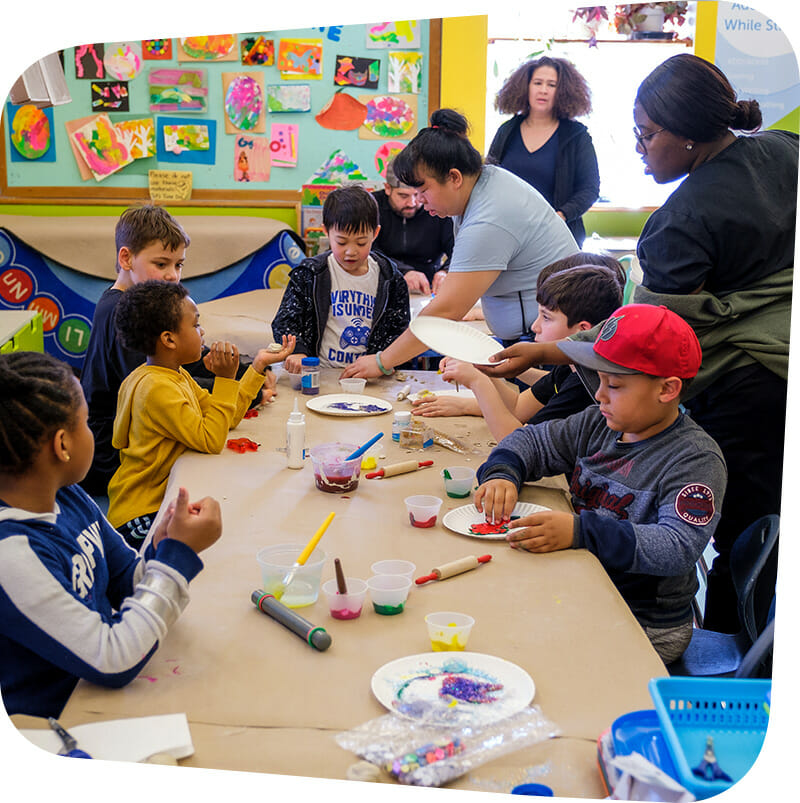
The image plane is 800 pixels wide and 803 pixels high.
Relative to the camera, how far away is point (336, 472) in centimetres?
157

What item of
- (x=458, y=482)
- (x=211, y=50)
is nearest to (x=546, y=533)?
(x=458, y=482)

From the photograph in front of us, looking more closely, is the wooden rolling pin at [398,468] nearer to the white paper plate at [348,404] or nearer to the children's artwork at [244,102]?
the white paper plate at [348,404]

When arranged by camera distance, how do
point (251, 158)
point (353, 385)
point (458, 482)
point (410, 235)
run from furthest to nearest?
point (251, 158) → point (410, 235) → point (353, 385) → point (458, 482)

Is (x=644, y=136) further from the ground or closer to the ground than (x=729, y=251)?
further from the ground

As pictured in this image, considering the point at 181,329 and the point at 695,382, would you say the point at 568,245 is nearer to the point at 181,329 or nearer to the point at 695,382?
the point at 695,382

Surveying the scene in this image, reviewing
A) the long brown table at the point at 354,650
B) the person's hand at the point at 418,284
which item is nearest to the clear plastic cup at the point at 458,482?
the long brown table at the point at 354,650

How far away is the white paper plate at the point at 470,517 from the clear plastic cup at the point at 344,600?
0.99 ft

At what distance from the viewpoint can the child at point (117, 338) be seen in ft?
7.00

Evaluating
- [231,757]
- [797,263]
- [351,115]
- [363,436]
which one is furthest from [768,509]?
[351,115]

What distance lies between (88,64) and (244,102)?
0.78m

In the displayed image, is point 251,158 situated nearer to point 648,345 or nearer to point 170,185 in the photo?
point 170,185

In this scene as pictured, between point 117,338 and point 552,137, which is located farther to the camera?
point 552,137

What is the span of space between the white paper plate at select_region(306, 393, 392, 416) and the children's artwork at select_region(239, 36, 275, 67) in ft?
7.82

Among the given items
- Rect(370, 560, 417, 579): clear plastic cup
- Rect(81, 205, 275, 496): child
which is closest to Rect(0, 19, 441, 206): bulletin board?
Rect(81, 205, 275, 496): child
